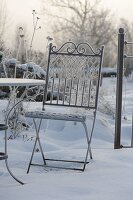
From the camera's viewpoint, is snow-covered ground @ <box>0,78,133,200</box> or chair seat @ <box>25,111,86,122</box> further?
chair seat @ <box>25,111,86,122</box>

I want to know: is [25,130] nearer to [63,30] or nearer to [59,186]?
[59,186]

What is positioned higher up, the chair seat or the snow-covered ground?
the chair seat

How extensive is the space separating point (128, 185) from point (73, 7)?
92.4 ft

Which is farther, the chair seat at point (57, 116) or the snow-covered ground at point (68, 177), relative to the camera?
the chair seat at point (57, 116)

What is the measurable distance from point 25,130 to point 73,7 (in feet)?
83.0

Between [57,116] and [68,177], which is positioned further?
[57,116]

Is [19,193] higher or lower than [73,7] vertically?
lower

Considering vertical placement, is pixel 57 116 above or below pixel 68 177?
above

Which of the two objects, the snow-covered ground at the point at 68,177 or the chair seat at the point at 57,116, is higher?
the chair seat at the point at 57,116

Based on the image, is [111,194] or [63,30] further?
[63,30]

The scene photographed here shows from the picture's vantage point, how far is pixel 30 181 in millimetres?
3346

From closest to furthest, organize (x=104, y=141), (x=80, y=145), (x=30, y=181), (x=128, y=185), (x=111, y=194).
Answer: (x=111, y=194) < (x=128, y=185) < (x=30, y=181) < (x=80, y=145) < (x=104, y=141)

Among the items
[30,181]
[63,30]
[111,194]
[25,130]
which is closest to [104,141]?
[25,130]

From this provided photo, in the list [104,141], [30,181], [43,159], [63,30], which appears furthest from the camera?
[63,30]
